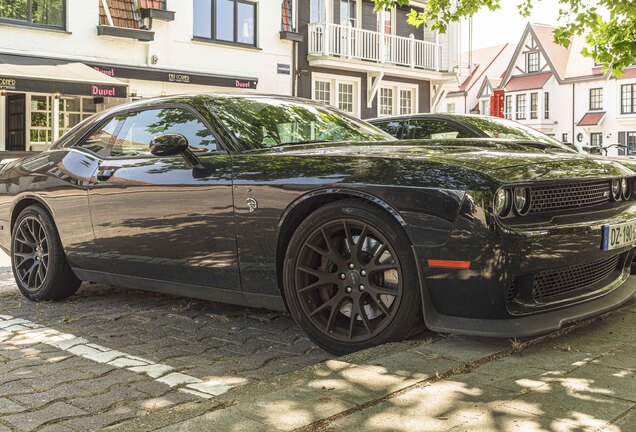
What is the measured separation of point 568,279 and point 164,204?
90.8 inches

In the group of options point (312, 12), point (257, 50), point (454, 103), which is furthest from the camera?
point (454, 103)

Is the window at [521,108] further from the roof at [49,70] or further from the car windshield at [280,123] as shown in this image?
the car windshield at [280,123]

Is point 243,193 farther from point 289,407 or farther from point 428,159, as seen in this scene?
point 289,407

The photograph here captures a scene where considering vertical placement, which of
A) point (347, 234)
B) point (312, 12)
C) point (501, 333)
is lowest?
point (501, 333)

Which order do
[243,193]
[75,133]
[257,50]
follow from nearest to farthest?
[243,193] < [75,133] < [257,50]

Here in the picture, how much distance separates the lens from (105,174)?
17.0 feet

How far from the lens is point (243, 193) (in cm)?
425

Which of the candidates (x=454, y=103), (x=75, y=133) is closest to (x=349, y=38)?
(x=75, y=133)

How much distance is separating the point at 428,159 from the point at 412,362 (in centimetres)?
96

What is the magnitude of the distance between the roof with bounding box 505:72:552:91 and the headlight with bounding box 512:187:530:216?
57840mm

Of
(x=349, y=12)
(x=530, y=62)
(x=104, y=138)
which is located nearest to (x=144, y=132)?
(x=104, y=138)

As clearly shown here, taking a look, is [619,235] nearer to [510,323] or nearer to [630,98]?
[510,323]

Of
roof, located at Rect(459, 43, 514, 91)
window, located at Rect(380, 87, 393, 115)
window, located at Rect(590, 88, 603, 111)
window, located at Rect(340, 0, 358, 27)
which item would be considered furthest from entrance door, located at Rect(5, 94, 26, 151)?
roof, located at Rect(459, 43, 514, 91)

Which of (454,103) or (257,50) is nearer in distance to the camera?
(257,50)
